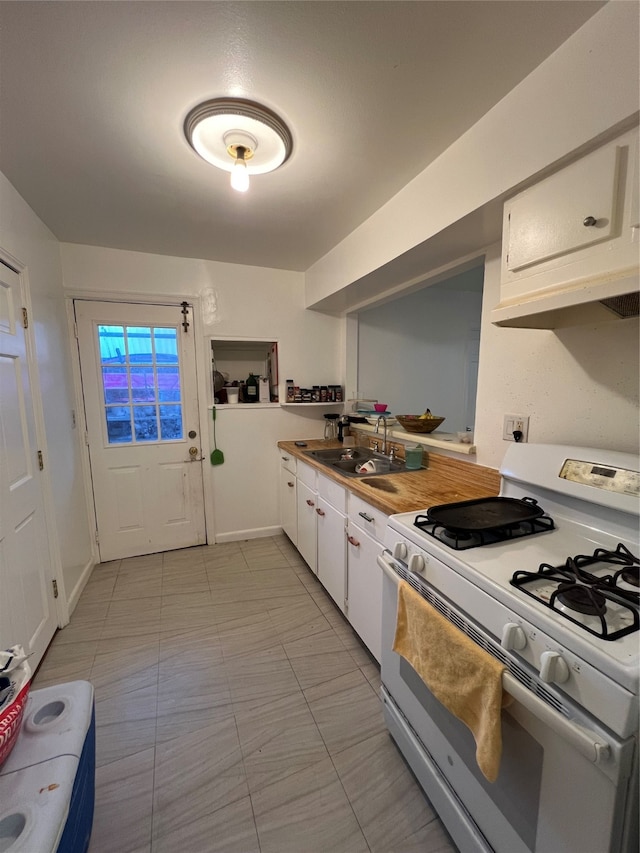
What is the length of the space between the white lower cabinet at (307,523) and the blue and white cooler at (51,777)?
56.2 inches

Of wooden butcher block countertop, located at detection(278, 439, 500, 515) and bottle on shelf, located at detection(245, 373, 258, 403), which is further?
bottle on shelf, located at detection(245, 373, 258, 403)

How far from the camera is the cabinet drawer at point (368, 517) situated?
1530mm

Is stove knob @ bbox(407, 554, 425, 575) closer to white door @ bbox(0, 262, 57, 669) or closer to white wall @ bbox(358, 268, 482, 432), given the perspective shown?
white door @ bbox(0, 262, 57, 669)

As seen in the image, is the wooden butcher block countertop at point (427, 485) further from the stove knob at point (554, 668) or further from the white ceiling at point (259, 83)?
the white ceiling at point (259, 83)

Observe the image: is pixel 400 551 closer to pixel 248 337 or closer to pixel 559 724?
pixel 559 724

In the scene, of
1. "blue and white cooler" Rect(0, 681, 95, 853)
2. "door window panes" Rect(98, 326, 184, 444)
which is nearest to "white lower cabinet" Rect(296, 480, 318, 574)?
"door window panes" Rect(98, 326, 184, 444)

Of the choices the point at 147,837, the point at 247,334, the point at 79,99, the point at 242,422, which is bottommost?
the point at 147,837

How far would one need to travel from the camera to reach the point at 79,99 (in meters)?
1.18

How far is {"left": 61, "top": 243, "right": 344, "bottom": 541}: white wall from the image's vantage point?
2641mm

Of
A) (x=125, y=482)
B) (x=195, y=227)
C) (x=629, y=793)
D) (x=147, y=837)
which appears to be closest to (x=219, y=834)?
(x=147, y=837)

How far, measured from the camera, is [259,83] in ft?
3.69

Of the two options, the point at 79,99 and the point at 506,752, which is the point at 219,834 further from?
the point at 79,99

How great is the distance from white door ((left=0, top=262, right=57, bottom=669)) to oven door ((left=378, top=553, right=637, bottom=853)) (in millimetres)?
1657

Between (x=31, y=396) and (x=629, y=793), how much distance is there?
8.22ft
